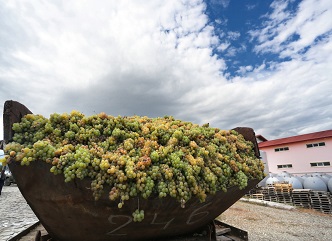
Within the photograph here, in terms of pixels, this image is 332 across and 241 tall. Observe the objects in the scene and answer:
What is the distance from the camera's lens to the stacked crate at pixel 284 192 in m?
16.8

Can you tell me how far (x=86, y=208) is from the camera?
104 inches

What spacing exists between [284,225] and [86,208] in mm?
11107

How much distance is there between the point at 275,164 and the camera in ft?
100

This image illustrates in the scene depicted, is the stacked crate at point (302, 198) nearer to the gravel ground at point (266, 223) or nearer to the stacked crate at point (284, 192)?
the stacked crate at point (284, 192)

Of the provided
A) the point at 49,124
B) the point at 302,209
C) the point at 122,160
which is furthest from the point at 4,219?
the point at 302,209

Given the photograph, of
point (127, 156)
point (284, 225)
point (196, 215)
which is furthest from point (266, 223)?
point (127, 156)

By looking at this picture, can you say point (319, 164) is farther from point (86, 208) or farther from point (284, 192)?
point (86, 208)

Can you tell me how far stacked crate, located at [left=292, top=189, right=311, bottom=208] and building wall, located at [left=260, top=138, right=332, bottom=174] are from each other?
11.7 meters

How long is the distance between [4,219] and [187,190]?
880cm

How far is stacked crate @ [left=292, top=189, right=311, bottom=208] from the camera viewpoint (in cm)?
1564

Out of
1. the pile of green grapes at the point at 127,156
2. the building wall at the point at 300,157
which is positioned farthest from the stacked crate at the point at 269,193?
the pile of green grapes at the point at 127,156

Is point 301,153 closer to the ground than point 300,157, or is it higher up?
higher up

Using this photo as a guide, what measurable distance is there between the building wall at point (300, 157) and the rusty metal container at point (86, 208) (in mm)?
27800

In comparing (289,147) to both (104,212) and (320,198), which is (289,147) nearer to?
(320,198)
